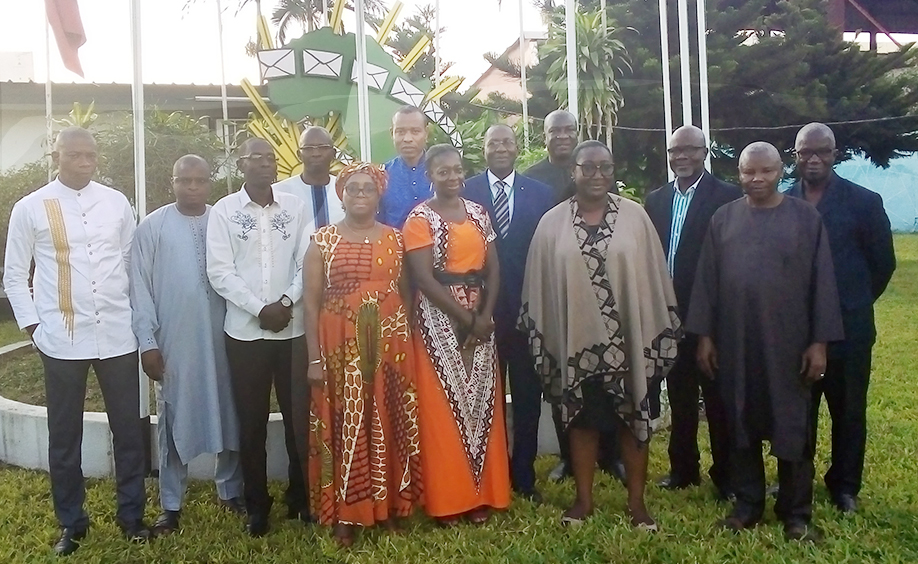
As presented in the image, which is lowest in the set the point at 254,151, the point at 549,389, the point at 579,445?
the point at 579,445

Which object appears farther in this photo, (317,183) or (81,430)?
(317,183)

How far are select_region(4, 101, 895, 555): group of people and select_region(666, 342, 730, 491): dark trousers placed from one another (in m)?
0.04

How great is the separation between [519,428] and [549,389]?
22.1 inches

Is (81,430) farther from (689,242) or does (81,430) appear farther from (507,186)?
(689,242)

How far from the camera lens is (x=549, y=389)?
3.33 meters

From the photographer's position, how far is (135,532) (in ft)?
11.4

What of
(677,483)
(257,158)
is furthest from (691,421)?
(257,158)

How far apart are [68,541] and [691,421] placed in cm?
286

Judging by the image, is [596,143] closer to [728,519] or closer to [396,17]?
[728,519]

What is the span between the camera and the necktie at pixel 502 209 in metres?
3.78

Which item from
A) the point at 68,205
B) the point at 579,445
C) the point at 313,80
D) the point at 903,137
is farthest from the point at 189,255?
the point at 903,137

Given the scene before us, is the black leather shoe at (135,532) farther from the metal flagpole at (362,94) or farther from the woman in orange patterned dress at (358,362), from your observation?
the metal flagpole at (362,94)

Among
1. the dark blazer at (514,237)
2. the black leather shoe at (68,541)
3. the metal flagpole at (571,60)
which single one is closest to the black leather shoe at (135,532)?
the black leather shoe at (68,541)

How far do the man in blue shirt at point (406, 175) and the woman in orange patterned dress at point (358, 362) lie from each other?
0.39 metres
